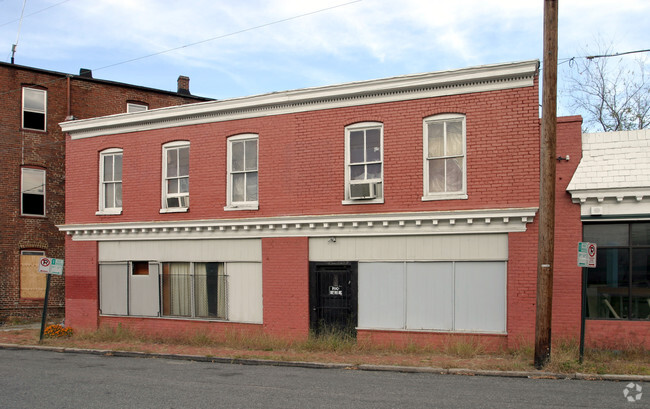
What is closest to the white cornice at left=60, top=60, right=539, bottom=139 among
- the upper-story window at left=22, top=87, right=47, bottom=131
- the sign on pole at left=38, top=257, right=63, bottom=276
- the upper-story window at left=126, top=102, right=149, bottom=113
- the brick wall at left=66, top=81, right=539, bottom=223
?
the brick wall at left=66, top=81, right=539, bottom=223

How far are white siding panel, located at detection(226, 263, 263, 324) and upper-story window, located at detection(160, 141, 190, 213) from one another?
2590 mm

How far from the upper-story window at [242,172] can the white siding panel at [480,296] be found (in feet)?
20.2

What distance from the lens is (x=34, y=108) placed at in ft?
84.0

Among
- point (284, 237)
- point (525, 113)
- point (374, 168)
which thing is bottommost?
point (284, 237)

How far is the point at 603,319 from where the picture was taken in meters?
13.8

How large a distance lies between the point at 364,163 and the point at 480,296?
443 cm

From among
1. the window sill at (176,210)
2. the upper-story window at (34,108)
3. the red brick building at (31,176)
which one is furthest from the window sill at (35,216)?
the window sill at (176,210)

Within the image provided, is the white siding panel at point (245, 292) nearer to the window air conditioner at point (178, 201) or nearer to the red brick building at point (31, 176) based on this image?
the window air conditioner at point (178, 201)

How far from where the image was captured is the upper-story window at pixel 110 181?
1977 centimetres

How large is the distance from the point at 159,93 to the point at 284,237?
16263 millimetres

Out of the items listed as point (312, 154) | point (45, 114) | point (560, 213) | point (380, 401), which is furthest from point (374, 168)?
point (45, 114)

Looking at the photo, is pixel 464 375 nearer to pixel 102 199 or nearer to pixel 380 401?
pixel 380 401

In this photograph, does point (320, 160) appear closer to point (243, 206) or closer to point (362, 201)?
point (362, 201)

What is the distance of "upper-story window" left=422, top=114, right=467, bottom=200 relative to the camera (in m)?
15.0
